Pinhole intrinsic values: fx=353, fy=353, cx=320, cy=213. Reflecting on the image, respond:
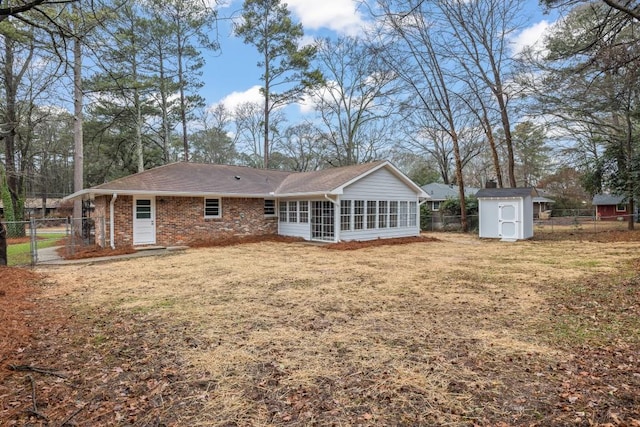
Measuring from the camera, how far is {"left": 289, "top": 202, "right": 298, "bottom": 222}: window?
636 inches

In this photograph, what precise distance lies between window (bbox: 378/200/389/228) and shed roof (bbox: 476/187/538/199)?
15.9 ft

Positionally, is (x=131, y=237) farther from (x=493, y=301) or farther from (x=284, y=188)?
(x=493, y=301)

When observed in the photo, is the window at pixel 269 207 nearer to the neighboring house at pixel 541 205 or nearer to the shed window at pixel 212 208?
the shed window at pixel 212 208

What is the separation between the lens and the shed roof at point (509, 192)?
15.9 m

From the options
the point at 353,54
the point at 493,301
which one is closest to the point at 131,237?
Answer: the point at 493,301

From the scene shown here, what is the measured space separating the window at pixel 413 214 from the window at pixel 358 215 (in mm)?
3521

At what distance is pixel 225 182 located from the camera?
15961mm

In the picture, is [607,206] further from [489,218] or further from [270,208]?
[270,208]

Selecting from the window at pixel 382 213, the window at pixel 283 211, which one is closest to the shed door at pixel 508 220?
the window at pixel 382 213

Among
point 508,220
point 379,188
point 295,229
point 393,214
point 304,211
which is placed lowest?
point 295,229

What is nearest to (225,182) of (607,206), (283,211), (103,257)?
(283,211)

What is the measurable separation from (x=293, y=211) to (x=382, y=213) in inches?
161

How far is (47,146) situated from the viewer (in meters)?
31.2

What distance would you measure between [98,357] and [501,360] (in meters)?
4.20
